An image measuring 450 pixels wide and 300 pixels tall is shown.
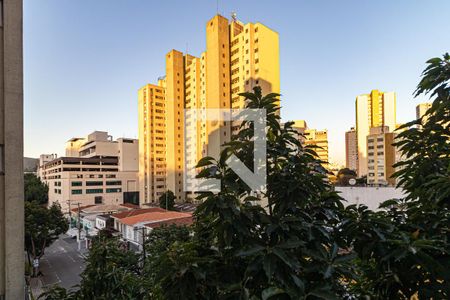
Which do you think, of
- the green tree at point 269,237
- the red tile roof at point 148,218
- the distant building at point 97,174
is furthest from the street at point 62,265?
the green tree at point 269,237

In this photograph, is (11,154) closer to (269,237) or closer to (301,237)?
(269,237)

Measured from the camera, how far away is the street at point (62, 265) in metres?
15.8

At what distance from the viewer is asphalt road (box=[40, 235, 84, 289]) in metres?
15.8

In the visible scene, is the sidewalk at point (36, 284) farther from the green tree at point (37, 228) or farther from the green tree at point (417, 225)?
the green tree at point (417, 225)

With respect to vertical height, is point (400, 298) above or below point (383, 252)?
below

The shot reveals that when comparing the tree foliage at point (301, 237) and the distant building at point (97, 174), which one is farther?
the distant building at point (97, 174)

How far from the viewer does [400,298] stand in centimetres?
192

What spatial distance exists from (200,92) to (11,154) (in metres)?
38.1

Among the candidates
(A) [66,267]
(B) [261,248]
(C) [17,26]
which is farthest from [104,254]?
(A) [66,267]

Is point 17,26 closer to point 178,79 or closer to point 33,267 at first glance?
point 33,267

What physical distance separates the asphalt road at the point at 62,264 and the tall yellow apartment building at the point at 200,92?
1589cm

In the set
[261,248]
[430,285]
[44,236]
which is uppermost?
[261,248]

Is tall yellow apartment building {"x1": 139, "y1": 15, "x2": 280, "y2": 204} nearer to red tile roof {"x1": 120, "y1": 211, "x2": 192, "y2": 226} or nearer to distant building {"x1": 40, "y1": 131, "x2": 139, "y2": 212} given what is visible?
distant building {"x1": 40, "y1": 131, "x2": 139, "y2": 212}

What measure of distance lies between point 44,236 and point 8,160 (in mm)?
15062
